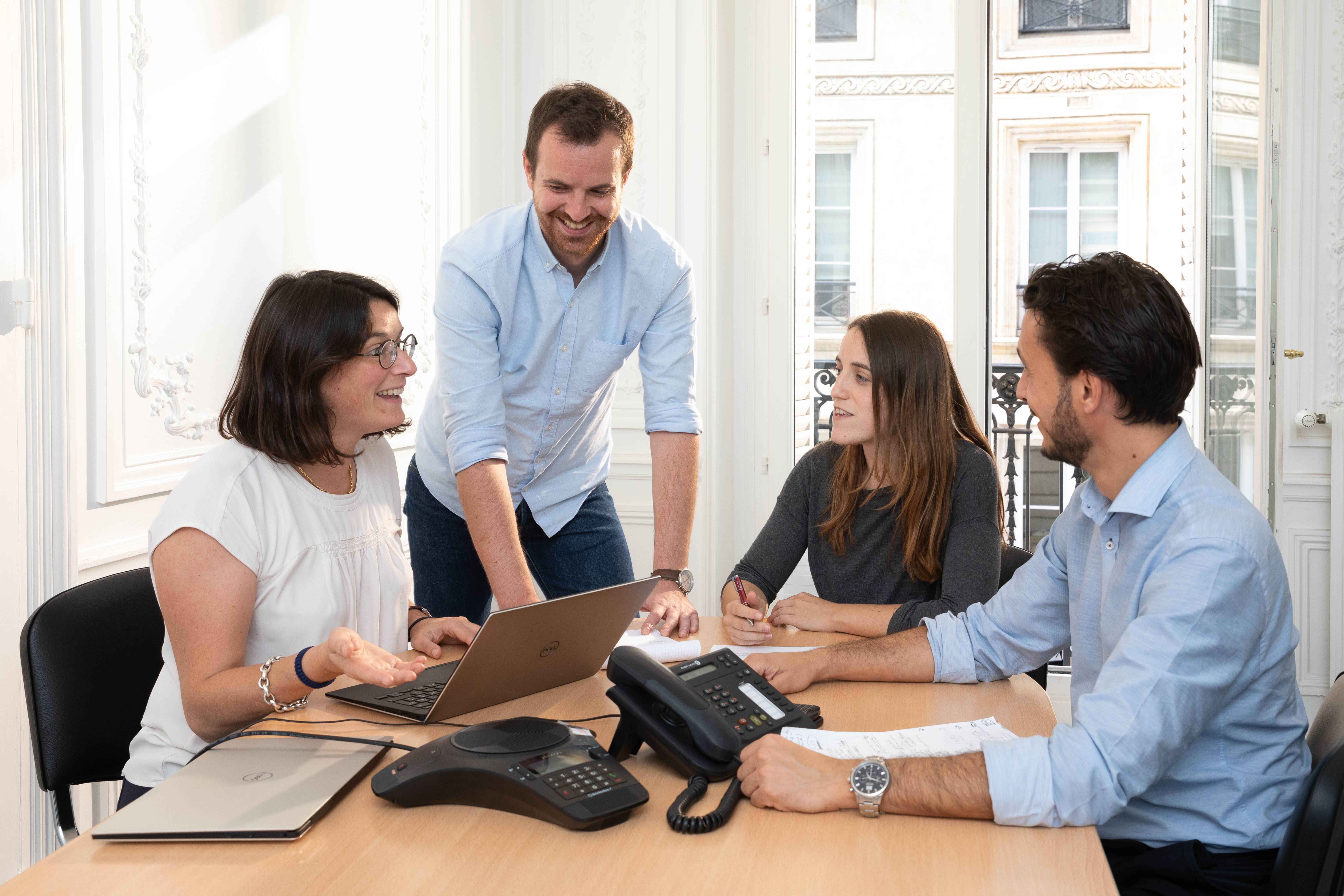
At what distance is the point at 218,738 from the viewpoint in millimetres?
1429

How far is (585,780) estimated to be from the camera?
1.07 meters

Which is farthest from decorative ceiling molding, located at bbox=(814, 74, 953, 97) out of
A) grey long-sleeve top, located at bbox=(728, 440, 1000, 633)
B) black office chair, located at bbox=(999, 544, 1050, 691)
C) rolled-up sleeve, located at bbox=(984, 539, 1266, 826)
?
rolled-up sleeve, located at bbox=(984, 539, 1266, 826)

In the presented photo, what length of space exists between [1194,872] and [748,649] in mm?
714

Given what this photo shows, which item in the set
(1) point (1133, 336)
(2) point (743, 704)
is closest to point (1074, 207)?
(1) point (1133, 336)

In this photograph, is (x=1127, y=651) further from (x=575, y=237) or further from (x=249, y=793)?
(x=575, y=237)

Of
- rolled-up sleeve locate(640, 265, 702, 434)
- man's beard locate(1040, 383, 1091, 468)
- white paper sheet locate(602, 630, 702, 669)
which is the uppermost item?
rolled-up sleeve locate(640, 265, 702, 434)

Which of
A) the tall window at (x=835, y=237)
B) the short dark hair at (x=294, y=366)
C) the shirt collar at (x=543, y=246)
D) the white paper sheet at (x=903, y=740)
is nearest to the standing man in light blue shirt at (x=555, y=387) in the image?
the shirt collar at (x=543, y=246)

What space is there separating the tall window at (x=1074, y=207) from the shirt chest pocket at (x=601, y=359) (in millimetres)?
2289

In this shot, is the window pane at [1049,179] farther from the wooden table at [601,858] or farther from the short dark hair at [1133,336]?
the wooden table at [601,858]

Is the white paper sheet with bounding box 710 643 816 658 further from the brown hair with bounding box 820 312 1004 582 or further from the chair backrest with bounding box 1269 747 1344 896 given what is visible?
the chair backrest with bounding box 1269 747 1344 896

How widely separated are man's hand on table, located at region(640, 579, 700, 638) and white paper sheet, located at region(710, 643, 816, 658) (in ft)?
0.20

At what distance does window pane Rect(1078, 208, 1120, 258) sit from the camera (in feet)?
13.0

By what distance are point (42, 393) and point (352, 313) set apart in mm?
748

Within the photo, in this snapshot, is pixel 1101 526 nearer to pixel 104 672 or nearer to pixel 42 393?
pixel 104 672
